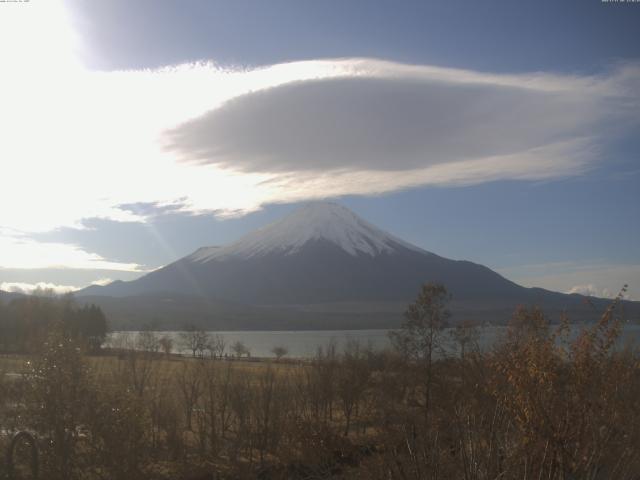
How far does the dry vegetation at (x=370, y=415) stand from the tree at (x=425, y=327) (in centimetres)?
7

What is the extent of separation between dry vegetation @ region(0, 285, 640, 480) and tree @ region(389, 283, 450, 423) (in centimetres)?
7

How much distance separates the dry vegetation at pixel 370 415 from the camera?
710cm

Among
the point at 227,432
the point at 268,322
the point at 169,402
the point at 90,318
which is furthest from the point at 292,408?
the point at 268,322

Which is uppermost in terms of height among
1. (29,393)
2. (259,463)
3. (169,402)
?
(29,393)

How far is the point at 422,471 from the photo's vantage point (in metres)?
6.46

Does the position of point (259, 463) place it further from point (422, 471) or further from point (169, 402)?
point (422, 471)

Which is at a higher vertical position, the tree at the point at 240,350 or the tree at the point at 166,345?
the tree at the point at 166,345

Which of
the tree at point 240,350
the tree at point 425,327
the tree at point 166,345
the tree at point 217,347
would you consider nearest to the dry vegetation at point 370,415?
the tree at point 425,327

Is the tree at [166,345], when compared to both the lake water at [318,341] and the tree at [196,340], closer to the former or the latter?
the lake water at [318,341]

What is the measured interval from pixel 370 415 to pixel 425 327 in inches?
186

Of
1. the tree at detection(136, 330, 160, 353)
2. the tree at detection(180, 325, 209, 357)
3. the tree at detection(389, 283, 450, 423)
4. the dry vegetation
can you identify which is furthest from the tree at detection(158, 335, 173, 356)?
the tree at detection(389, 283, 450, 423)

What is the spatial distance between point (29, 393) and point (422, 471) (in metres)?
8.98

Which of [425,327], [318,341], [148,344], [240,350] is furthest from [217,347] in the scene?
[425,327]

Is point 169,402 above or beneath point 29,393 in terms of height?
beneath
